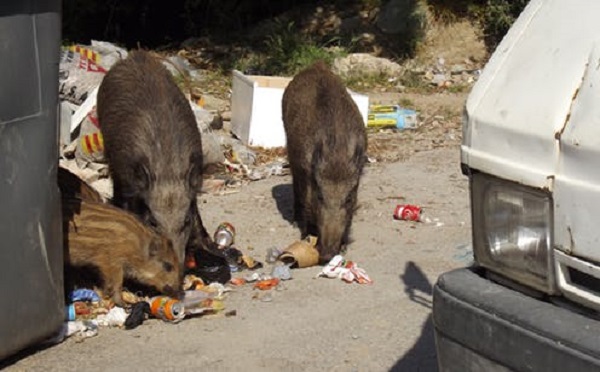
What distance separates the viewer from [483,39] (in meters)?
16.0

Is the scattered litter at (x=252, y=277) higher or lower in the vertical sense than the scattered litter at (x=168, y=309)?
lower

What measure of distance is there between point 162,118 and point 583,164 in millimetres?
5762

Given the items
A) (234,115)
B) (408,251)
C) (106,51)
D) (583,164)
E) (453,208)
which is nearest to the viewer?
(583,164)

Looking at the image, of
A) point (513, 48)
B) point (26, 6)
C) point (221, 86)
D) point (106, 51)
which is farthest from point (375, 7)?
point (513, 48)

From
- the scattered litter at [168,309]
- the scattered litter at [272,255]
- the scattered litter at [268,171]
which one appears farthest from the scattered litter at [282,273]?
the scattered litter at [268,171]

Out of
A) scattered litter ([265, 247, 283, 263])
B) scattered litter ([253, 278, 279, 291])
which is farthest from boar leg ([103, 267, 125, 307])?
scattered litter ([265, 247, 283, 263])

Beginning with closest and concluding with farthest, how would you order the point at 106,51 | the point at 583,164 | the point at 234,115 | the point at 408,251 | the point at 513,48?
the point at 583,164 < the point at 513,48 < the point at 408,251 < the point at 234,115 < the point at 106,51

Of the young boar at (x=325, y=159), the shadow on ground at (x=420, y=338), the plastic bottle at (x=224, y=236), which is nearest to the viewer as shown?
the shadow on ground at (x=420, y=338)

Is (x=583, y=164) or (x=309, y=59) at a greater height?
(x=583, y=164)

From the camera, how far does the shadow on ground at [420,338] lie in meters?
5.70

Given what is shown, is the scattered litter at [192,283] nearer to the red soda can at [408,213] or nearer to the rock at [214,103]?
the red soda can at [408,213]

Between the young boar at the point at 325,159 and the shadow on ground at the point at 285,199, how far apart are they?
0.43ft

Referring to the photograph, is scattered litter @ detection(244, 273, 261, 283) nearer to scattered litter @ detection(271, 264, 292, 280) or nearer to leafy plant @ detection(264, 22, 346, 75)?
scattered litter @ detection(271, 264, 292, 280)

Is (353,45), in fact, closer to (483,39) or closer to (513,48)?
(483,39)
